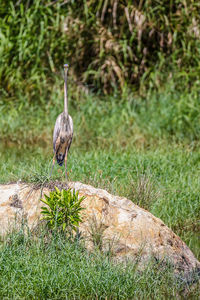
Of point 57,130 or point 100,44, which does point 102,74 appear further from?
point 57,130

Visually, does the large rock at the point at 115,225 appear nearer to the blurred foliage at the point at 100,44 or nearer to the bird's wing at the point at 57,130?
the bird's wing at the point at 57,130

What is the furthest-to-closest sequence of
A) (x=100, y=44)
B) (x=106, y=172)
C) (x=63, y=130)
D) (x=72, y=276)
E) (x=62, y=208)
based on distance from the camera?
(x=100, y=44) → (x=106, y=172) → (x=63, y=130) → (x=62, y=208) → (x=72, y=276)

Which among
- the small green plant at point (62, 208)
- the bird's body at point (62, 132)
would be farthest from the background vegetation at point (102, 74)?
the small green plant at point (62, 208)

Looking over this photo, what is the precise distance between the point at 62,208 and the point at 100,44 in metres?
5.14

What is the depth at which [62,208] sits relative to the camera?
4.19 metres

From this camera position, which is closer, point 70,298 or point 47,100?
point 70,298

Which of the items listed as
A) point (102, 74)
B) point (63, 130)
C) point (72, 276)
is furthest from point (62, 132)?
point (102, 74)

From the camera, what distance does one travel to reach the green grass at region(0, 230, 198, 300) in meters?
3.66

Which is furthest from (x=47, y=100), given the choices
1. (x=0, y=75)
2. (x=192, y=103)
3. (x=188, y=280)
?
(x=188, y=280)

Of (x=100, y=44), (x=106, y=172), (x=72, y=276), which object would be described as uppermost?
(x=100, y=44)

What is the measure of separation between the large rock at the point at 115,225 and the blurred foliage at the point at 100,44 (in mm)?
4396

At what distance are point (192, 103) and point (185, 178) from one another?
204cm

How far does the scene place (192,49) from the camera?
8.95 meters

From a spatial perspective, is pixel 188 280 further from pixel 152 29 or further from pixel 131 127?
pixel 152 29
